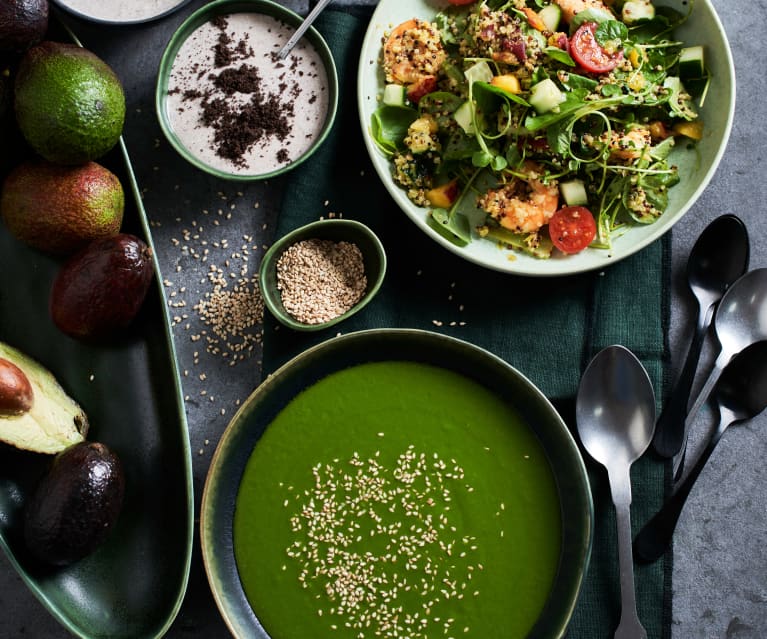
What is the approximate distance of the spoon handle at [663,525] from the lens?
2082 millimetres

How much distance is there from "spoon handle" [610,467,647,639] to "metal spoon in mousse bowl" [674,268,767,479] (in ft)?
0.77

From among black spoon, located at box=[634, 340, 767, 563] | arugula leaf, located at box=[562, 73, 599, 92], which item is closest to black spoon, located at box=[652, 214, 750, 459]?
black spoon, located at box=[634, 340, 767, 563]

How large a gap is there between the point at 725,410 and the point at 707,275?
1.32ft

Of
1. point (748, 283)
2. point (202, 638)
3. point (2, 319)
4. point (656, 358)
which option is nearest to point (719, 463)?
point (656, 358)

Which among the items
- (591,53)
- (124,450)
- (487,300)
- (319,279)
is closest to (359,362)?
(319,279)

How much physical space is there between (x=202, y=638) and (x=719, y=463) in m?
1.61

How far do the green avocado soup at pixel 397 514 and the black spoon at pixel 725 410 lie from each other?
275 millimetres

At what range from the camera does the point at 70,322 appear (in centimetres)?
192

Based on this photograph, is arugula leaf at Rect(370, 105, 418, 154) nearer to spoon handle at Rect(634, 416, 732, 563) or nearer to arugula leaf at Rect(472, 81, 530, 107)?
arugula leaf at Rect(472, 81, 530, 107)

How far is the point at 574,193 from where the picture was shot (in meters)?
2.07

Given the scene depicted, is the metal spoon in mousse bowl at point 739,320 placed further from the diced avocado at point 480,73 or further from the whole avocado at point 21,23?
the whole avocado at point 21,23

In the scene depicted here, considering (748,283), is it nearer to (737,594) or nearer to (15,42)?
(737,594)

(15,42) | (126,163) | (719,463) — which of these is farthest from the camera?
(719,463)

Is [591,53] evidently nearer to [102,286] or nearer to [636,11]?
[636,11]
